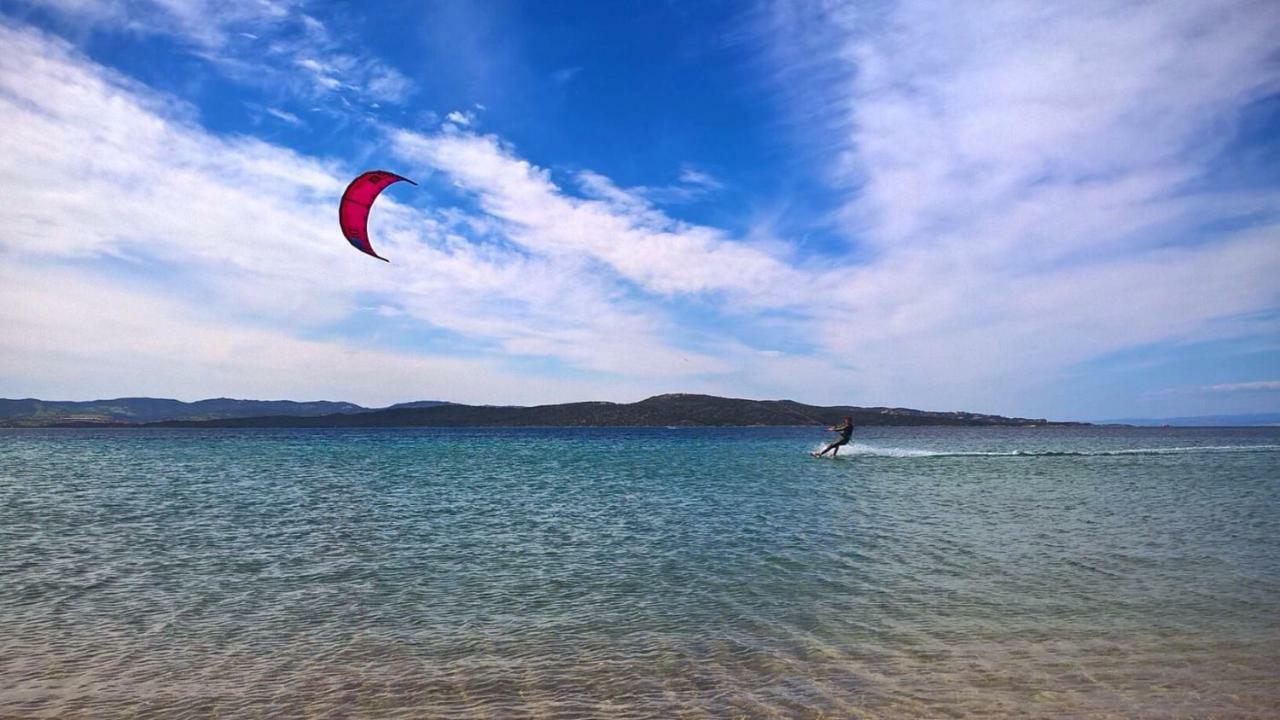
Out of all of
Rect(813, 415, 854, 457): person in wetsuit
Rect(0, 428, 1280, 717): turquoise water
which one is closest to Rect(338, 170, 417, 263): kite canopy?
Answer: Rect(0, 428, 1280, 717): turquoise water

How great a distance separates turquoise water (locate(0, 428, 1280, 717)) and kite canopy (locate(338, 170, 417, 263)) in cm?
797

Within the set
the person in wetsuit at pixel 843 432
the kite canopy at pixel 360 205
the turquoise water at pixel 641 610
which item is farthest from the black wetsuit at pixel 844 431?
the kite canopy at pixel 360 205

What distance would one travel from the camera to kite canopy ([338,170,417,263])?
1755 cm

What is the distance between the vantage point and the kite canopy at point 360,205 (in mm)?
17547

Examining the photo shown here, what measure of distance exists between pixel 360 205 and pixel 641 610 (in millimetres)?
12671

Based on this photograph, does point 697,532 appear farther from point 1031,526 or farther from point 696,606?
point 1031,526

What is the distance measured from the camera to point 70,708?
788 cm

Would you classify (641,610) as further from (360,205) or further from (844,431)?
(844,431)

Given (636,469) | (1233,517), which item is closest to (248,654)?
(1233,517)

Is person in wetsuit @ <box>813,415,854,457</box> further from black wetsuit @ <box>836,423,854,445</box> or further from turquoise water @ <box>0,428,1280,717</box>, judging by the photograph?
turquoise water @ <box>0,428,1280,717</box>

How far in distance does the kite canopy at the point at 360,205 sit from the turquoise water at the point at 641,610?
797cm

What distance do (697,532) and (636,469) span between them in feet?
90.0

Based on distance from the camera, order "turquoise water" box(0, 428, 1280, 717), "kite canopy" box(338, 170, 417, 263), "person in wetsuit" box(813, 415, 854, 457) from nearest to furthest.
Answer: "turquoise water" box(0, 428, 1280, 717) < "kite canopy" box(338, 170, 417, 263) < "person in wetsuit" box(813, 415, 854, 457)

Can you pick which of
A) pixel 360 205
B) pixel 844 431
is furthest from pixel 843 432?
pixel 360 205
